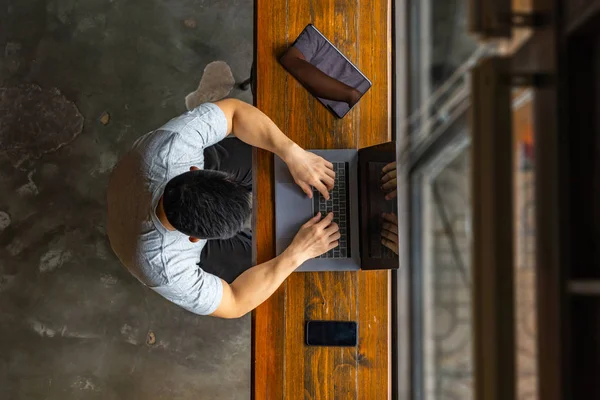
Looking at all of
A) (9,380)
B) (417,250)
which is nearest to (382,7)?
(417,250)

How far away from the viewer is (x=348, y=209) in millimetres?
1474

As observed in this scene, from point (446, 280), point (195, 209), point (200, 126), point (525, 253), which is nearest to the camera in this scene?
point (525, 253)

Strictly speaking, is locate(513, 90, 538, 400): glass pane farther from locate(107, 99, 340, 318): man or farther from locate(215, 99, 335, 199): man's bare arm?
locate(215, 99, 335, 199): man's bare arm

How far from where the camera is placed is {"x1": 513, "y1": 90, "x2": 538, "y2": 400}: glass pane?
0.49m

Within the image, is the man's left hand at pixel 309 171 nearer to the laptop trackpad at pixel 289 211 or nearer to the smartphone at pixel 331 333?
Result: the laptop trackpad at pixel 289 211

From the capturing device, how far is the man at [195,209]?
119 centimetres

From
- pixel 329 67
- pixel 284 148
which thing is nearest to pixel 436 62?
pixel 329 67

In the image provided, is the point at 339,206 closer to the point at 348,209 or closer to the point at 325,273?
the point at 348,209

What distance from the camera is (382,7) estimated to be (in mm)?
1515

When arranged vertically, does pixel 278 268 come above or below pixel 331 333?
above

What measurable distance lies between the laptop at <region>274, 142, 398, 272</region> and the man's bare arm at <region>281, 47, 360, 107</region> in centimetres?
17

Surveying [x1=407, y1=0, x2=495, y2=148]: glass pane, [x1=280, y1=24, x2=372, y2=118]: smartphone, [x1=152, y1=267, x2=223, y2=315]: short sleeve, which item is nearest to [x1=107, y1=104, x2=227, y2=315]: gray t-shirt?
[x1=152, y1=267, x2=223, y2=315]: short sleeve

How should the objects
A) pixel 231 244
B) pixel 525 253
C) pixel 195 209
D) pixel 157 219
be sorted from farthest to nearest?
pixel 231 244 < pixel 157 219 < pixel 195 209 < pixel 525 253

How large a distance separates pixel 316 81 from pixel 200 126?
0.39m
